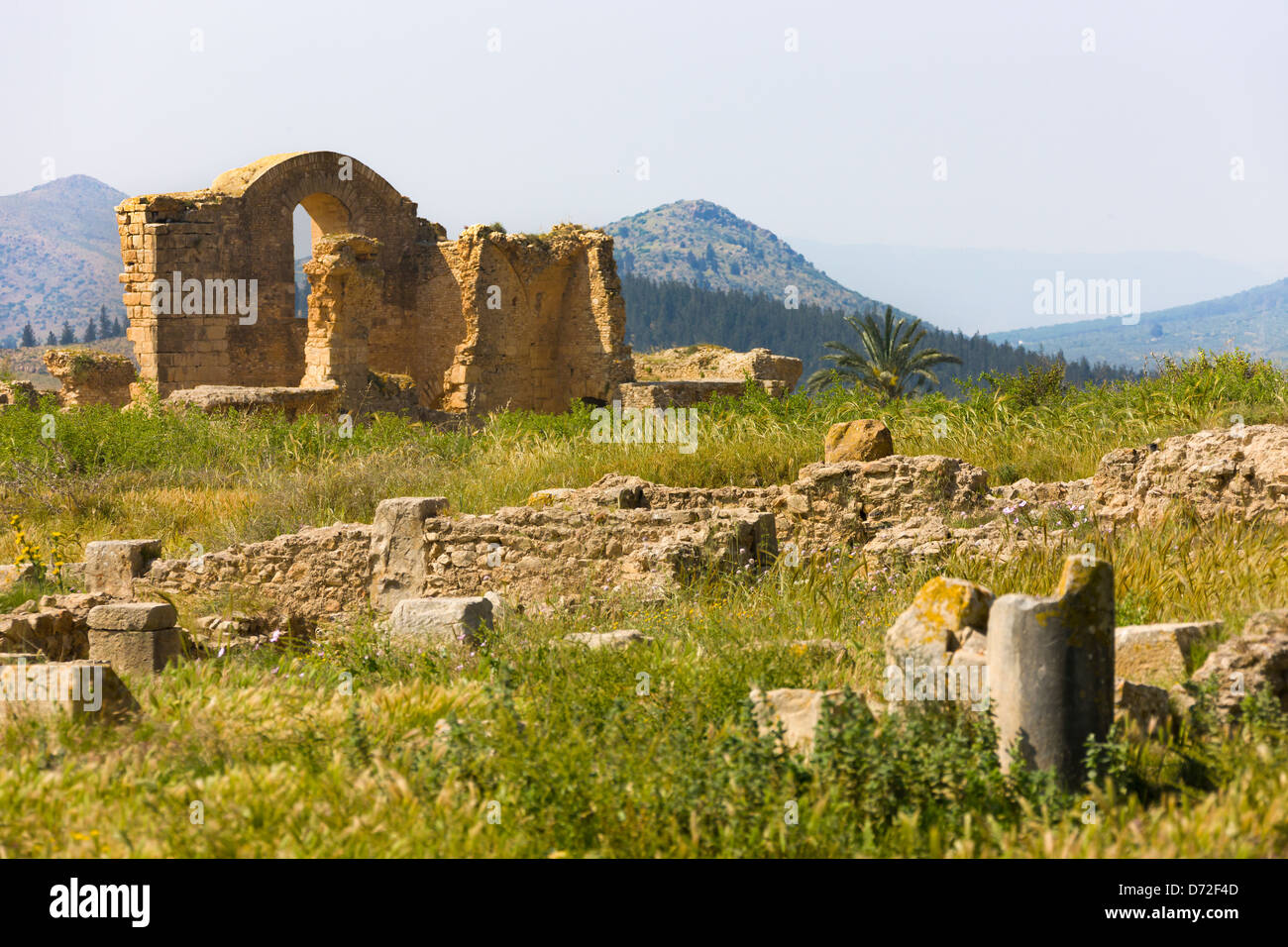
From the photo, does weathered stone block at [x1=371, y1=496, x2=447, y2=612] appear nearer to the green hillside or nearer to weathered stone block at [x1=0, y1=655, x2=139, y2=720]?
weathered stone block at [x1=0, y1=655, x2=139, y2=720]

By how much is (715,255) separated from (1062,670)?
438ft

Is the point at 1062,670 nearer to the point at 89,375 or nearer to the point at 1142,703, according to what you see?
the point at 1142,703

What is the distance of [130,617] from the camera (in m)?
7.09

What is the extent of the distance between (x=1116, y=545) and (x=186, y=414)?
11.5 metres

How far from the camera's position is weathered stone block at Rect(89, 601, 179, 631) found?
706cm

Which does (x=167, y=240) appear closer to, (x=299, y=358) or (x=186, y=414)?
(x=299, y=358)

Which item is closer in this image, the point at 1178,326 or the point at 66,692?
the point at 66,692

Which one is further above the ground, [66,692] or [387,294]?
[387,294]


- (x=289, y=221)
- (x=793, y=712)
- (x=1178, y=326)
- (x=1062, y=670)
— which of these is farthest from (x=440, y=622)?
(x=1178, y=326)

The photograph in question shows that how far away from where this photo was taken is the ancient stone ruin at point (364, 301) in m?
19.5

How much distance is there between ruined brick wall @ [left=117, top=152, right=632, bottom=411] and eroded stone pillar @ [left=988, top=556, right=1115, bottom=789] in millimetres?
17570

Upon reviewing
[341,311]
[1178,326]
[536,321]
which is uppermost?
[1178,326]

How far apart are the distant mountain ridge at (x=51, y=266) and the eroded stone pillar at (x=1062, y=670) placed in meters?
98.7
